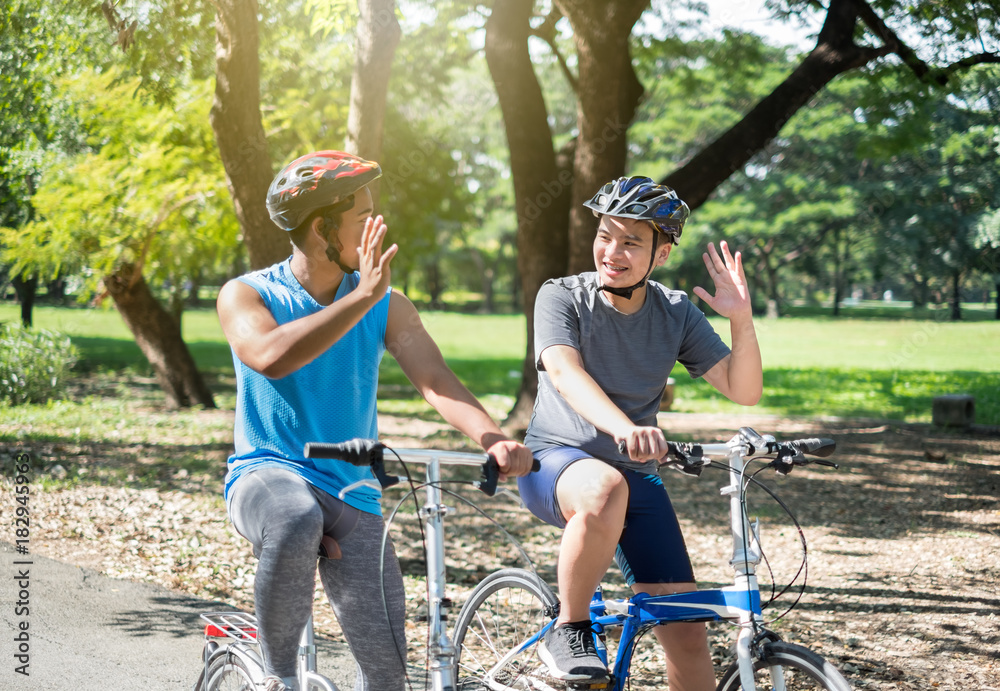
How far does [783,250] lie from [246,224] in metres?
37.2

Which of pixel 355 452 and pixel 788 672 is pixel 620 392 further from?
pixel 355 452

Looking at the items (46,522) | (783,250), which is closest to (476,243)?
(783,250)

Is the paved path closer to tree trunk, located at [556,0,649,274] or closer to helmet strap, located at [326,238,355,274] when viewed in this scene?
helmet strap, located at [326,238,355,274]

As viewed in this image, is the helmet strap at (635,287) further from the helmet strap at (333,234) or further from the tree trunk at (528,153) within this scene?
the tree trunk at (528,153)

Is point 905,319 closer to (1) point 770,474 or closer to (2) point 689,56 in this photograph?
(2) point 689,56

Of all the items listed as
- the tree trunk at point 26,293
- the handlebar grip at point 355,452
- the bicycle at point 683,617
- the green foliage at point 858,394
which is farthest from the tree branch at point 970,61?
the tree trunk at point 26,293

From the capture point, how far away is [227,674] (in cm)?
267

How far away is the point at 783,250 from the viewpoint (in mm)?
40688

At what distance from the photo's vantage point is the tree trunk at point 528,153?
10.0 meters

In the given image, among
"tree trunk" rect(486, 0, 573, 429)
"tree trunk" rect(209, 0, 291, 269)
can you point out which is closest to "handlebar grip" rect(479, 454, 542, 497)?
"tree trunk" rect(209, 0, 291, 269)

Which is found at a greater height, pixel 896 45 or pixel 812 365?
pixel 896 45

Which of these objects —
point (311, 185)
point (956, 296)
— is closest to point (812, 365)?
point (956, 296)

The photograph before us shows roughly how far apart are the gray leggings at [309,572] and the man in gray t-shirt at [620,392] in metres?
0.53

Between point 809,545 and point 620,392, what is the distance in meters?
4.80
